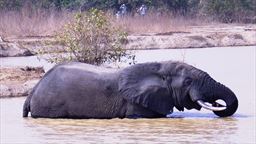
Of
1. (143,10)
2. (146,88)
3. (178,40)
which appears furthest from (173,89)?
(143,10)

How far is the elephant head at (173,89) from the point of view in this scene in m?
16.9

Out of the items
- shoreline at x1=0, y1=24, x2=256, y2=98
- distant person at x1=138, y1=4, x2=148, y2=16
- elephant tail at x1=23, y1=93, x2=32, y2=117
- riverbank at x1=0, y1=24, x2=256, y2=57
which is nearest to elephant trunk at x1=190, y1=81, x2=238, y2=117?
elephant tail at x1=23, y1=93, x2=32, y2=117

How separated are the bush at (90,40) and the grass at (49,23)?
17297 mm

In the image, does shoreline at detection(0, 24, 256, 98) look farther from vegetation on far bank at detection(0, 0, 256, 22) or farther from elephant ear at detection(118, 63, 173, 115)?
elephant ear at detection(118, 63, 173, 115)

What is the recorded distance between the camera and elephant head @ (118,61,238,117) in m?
16.9

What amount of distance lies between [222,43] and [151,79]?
2626 centimetres

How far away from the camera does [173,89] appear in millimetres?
17094

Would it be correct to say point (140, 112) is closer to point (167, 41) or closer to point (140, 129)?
point (140, 129)

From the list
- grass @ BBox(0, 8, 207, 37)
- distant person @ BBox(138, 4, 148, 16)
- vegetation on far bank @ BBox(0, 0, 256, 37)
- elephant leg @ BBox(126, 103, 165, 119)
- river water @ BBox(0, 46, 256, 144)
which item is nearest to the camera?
river water @ BBox(0, 46, 256, 144)

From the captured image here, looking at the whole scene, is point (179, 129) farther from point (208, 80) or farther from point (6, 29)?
point (6, 29)

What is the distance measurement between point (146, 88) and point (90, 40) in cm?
664

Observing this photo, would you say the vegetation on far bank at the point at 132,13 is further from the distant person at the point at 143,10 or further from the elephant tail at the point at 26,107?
the elephant tail at the point at 26,107

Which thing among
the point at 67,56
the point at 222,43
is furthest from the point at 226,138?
the point at 222,43

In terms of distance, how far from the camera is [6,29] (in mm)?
43500
